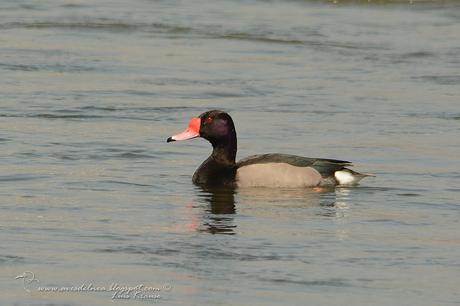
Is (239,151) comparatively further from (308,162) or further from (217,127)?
(308,162)

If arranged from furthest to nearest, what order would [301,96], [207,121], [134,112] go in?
[301,96] < [134,112] < [207,121]

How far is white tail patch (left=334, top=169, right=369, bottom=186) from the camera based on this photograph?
13797 millimetres

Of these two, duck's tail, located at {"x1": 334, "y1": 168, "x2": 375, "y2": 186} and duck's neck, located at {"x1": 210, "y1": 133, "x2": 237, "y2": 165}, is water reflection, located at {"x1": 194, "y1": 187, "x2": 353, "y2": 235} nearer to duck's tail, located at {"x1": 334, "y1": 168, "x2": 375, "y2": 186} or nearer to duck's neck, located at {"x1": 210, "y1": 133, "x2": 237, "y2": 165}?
duck's tail, located at {"x1": 334, "y1": 168, "x2": 375, "y2": 186}

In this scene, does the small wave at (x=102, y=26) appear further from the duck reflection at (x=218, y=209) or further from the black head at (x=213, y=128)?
the duck reflection at (x=218, y=209)

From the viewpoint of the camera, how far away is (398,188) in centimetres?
1352

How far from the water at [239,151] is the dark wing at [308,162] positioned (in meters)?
0.26

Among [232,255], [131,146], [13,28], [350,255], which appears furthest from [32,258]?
[13,28]

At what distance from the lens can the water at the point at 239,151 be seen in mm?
9781

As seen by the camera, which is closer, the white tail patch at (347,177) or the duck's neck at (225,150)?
the white tail patch at (347,177)

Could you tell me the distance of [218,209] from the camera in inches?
495

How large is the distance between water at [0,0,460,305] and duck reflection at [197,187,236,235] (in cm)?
3

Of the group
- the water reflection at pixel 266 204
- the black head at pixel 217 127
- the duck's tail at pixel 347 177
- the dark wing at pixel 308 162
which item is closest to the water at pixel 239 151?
the water reflection at pixel 266 204

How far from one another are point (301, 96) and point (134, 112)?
2439mm

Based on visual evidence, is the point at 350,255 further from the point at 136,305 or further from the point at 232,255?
the point at 136,305
